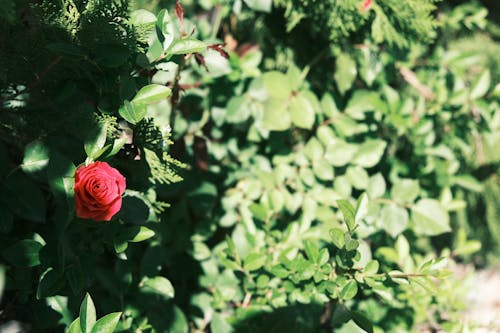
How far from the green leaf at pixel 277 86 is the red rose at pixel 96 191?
71cm

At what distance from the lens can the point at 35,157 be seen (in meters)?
1.00

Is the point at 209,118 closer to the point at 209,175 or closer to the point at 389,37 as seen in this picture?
the point at 209,175

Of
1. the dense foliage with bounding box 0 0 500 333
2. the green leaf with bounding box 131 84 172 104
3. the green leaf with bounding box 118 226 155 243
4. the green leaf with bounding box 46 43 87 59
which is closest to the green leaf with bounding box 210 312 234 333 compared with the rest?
the dense foliage with bounding box 0 0 500 333

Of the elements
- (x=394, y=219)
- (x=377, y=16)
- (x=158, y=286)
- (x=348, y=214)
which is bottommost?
(x=158, y=286)

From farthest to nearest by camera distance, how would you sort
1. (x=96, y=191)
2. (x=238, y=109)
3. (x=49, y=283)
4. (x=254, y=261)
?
(x=238, y=109)
(x=254, y=261)
(x=49, y=283)
(x=96, y=191)

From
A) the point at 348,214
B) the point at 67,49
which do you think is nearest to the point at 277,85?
Result: the point at 348,214

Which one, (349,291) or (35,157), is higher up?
(35,157)

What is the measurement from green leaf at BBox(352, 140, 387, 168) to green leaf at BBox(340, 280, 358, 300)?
0.47 m

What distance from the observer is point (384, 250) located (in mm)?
1349

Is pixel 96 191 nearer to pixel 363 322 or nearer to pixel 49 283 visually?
pixel 49 283

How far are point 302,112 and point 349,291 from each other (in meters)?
0.59

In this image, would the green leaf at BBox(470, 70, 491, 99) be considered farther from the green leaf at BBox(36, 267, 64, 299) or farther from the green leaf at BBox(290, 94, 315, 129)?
the green leaf at BBox(36, 267, 64, 299)

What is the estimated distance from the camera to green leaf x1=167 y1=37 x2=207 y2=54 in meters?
0.95

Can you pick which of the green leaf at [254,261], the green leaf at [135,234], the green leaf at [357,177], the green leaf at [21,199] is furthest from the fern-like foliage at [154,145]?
the green leaf at [357,177]
